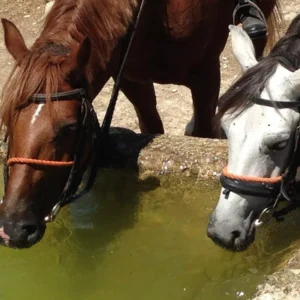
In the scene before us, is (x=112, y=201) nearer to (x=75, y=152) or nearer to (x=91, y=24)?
(x=75, y=152)

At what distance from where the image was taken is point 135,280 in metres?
2.87

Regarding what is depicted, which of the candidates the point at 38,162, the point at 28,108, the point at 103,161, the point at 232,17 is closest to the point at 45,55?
the point at 28,108

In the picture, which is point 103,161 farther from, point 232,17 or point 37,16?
point 37,16

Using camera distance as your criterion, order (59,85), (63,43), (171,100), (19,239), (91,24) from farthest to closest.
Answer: (171,100), (91,24), (63,43), (59,85), (19,239)

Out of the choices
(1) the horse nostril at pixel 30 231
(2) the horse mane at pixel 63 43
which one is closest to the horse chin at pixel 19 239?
(1) the horse nostril at pixel 30 231

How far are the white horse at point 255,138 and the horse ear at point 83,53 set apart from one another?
0.59 metres

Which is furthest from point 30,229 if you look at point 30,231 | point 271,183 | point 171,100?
point 171,100

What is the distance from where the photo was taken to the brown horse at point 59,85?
258cm

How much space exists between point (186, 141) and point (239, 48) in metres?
0.74

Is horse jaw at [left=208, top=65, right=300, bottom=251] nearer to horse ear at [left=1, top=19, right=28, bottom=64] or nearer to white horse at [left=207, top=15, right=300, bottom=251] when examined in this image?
white horse at [left=207, top=15, right=300, bottom=251]

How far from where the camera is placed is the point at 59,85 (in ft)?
8.75

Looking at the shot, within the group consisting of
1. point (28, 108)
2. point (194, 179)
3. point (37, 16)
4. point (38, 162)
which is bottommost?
point (37, 16)

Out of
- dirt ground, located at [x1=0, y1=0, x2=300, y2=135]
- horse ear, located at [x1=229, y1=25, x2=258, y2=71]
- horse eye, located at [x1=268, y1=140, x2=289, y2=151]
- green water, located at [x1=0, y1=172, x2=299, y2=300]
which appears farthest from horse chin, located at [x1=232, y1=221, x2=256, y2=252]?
dirt ground, located at [x1=0, y1=0, x2=300, y2=135]

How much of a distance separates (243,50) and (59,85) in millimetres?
773
